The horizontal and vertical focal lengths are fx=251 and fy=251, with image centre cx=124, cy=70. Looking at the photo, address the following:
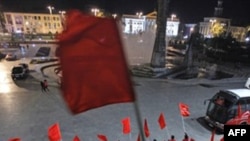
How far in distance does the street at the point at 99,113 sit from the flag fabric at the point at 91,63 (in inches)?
287

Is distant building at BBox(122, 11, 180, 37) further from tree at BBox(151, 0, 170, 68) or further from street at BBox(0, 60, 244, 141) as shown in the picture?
street at BBox(0, 60, 244, 141)

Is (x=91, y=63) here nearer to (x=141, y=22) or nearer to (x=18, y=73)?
(x=18, y=73)

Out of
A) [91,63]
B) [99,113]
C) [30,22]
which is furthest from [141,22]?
[91,63]

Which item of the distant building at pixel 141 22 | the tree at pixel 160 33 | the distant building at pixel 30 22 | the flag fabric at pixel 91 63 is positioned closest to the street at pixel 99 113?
the tree at pixel 160 33

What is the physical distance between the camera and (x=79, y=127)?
517 inches

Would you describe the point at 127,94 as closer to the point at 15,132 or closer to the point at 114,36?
the point at 114,36

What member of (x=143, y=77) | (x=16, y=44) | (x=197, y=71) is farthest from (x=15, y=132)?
(x=16, y=44)

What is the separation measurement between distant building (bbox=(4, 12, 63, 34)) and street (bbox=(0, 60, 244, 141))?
54953 mm

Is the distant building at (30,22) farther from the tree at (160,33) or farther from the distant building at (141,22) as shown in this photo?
the tree at (160,33)

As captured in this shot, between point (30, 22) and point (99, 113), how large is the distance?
66.7 m

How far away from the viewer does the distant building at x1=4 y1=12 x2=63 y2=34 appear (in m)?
73.1

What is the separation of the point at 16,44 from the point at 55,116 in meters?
39.3

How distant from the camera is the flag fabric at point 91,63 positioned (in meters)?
3.33

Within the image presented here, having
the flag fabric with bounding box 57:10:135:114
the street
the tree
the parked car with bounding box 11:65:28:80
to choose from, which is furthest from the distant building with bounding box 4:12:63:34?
the flag fabric with bounding box 57:10:135:114
